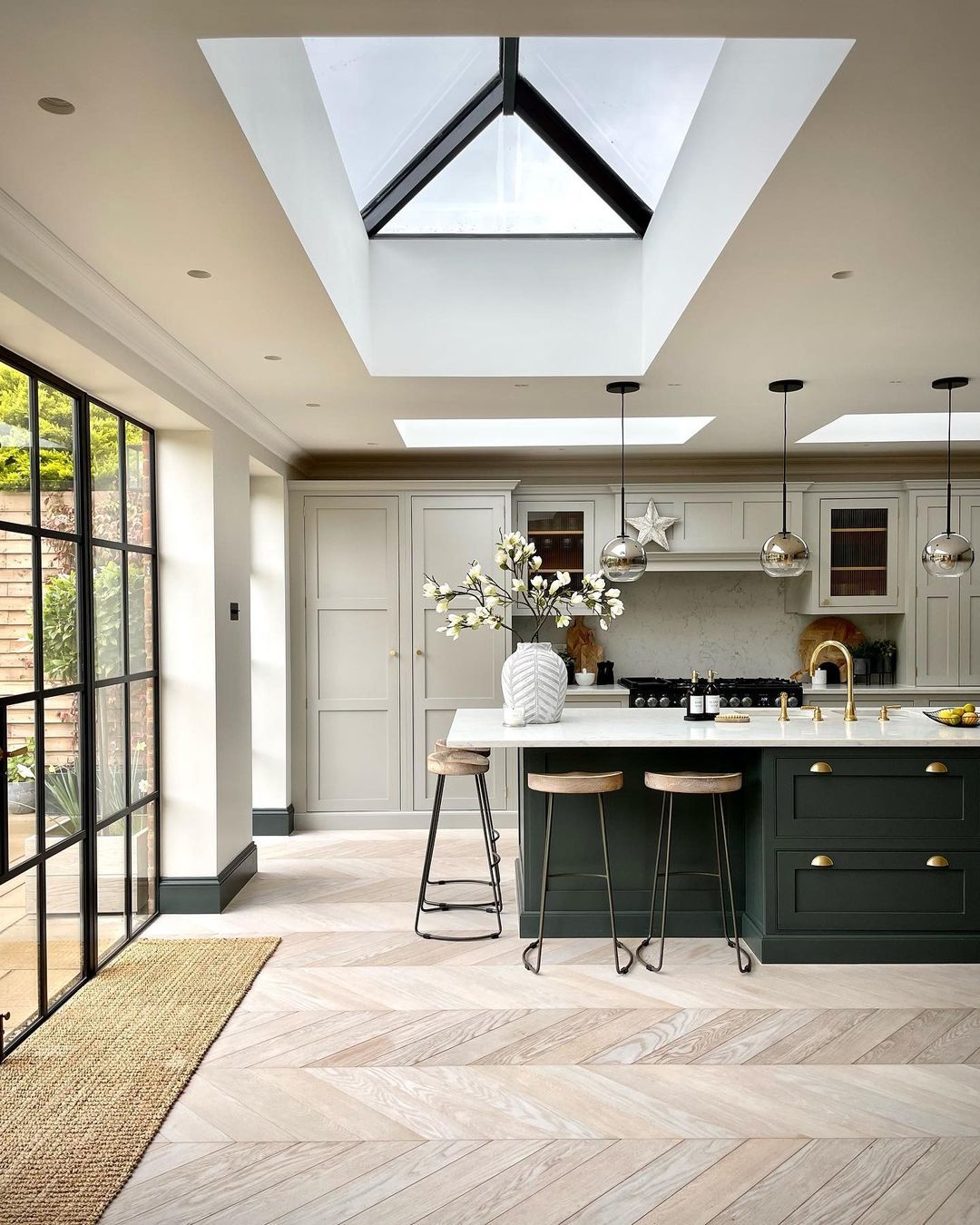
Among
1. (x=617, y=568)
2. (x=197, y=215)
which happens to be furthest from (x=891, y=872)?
(x=197, y=215)

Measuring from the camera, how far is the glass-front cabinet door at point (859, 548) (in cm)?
630

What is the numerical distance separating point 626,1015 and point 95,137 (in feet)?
10.0

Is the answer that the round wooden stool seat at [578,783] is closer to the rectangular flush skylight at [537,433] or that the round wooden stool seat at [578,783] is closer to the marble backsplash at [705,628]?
the rectangular flush skylight at [537,433]

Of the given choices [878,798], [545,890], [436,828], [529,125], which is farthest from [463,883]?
[529,125]

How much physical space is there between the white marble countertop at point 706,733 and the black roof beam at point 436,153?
85.0 inches

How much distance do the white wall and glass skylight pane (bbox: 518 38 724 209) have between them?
321 centimetres

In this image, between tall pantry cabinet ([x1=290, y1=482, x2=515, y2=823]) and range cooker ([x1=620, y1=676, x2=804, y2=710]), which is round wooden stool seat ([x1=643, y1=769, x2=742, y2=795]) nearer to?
range cooker ([x1=620, y1=676, x2=804, y2=710])

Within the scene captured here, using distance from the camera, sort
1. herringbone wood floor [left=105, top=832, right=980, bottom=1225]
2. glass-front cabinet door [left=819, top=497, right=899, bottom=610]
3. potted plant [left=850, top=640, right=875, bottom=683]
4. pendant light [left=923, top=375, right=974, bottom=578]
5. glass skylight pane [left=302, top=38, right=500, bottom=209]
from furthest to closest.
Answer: potted plant [left=850, top=640, right=875, bottom=683] < glass-front cabinet door [left=819, top=497, right=899, bottom=610] < pendant light [left=923, top=375, right=974, bottom=578] < glass skylight pane [left=302, top=38, right=500, bottom=209] < herringbone wood floor [left=105, top=832, right=980, bottom=1225]

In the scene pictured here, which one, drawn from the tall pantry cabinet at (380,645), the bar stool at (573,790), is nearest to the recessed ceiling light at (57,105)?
the bar stool at (573,790)

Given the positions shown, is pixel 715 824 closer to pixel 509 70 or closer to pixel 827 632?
pixel 509 70

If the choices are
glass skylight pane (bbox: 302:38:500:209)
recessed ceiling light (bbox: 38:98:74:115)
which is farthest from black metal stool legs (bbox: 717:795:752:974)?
recessed ceiling light (bbox: 38:98:74:115)

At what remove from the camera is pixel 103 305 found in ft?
9.70

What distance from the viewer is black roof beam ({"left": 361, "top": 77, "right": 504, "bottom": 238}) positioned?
10.6ft

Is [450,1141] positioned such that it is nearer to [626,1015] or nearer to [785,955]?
[626,1015]
